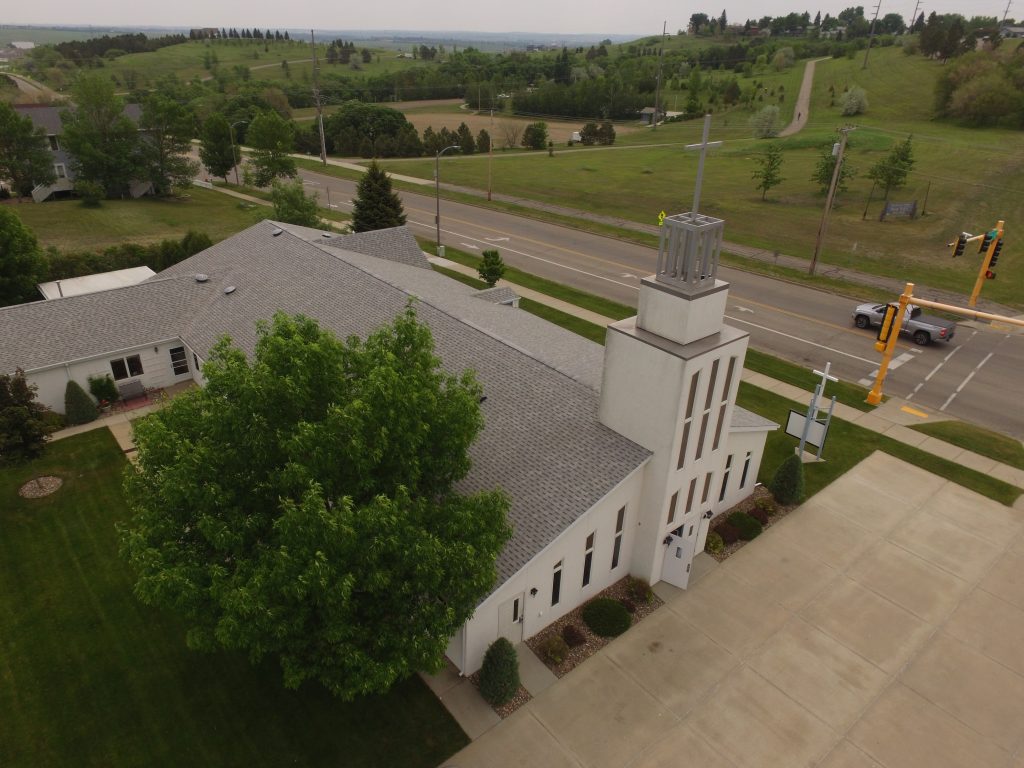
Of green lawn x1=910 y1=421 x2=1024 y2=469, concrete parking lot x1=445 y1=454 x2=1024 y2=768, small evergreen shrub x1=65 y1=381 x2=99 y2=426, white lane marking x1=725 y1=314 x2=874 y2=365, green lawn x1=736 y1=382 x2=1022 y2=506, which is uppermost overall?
small evergreen shrub x1=65 y1=381 x2=99 y2=426

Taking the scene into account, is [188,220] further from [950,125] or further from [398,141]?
[950,125]

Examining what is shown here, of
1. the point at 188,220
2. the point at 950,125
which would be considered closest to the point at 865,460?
the point at 188,220

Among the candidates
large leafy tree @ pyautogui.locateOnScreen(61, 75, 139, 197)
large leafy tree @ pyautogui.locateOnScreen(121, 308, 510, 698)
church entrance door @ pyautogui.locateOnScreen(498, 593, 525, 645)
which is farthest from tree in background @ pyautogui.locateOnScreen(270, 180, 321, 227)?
church entrance door @ pyautogui.locateOnScreen(498, 593, 525, 645)

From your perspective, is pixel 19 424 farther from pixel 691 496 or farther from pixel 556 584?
pixel 691 496

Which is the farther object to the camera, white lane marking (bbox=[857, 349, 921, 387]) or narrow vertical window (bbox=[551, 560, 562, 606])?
white lane marking (bbox=[857, 349, 921, 387])

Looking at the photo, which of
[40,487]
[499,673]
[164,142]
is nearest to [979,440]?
[499,673]

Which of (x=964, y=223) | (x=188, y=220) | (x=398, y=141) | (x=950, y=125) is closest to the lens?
(x=964, y=223)

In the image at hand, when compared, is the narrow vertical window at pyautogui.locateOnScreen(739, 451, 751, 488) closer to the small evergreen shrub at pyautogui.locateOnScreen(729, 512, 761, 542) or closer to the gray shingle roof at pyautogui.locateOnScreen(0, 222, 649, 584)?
the small evergreen shrub at pyautogui.locateOnScreen(729, 512, 761, 542)
